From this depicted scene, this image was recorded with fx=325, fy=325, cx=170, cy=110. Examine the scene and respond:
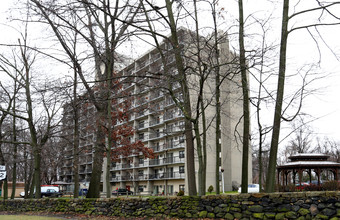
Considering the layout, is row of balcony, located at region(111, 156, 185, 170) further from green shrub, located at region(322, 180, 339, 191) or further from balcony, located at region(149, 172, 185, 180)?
green shrub, located at region(322, 180, 339, 191)

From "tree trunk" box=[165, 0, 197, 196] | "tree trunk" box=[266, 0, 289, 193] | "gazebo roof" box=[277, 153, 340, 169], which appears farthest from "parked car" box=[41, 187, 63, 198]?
"tree trunk" box=[266, 0, 289, 193]

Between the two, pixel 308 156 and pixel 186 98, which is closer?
pixel 186 98

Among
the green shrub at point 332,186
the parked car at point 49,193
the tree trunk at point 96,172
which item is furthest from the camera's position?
the parked car at point 49,193

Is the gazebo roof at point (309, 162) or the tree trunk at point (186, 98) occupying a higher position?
the tree trunk at point (186, 98)

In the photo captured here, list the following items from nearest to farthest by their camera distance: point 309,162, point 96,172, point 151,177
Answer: point 96,172 → point 309,162 → point 151,177

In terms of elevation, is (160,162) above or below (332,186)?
above

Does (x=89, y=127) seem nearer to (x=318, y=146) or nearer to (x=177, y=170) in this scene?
(x=177, y=170)

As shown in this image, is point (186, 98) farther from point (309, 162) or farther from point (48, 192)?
point (48, 192)

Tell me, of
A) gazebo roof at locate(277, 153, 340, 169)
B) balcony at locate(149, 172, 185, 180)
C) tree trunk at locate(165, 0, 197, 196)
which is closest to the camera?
tree trunk at locate(165, 0, 197, 196)

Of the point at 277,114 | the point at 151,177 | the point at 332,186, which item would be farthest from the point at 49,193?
the point at 277,114

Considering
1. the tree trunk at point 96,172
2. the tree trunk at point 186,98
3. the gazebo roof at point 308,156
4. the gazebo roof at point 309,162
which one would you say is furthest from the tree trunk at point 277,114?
the gazebo roof at point 308,156

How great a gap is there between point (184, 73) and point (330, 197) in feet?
22.7

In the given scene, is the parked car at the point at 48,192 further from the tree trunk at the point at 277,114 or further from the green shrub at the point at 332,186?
the tree trunk at the point at 277,114

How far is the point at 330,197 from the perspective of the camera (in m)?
8.45
